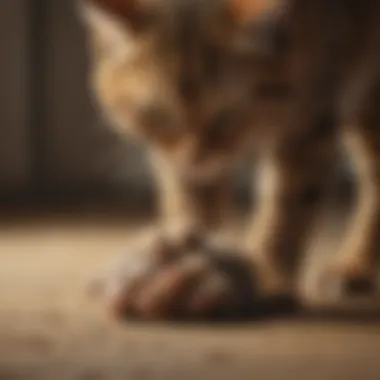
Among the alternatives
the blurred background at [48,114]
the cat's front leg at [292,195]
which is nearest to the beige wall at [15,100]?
the blurred background at [48,114]

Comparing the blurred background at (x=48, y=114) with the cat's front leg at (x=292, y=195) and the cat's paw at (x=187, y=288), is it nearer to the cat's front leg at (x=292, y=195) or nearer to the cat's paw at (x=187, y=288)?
the cat's front leg at (x=292, y=195)

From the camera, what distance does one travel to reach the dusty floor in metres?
1.10

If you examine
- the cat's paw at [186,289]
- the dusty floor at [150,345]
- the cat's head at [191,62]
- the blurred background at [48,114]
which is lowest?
the dusty floor at [150,345]

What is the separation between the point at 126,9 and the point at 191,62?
109 millimetres

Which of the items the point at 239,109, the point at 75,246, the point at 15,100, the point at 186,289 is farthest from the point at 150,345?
the point at 15,100

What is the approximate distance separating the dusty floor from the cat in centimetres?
7

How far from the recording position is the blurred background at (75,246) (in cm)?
114

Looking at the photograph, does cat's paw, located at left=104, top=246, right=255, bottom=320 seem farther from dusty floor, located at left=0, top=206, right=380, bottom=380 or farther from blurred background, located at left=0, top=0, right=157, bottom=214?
blurred background, located at left=0, top=0, right=157, bottom=214

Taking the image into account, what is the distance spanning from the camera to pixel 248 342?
124cm

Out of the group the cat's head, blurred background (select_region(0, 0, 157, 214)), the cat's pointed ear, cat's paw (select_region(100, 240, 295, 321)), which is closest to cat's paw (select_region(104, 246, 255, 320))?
cat's paw (select_region(100, 240, 295, 321))

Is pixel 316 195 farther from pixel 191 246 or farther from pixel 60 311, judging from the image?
pixel 60 311

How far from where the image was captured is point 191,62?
1.34 meters

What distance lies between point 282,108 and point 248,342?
333mm

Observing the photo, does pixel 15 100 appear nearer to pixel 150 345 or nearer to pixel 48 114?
pixel 48 114
